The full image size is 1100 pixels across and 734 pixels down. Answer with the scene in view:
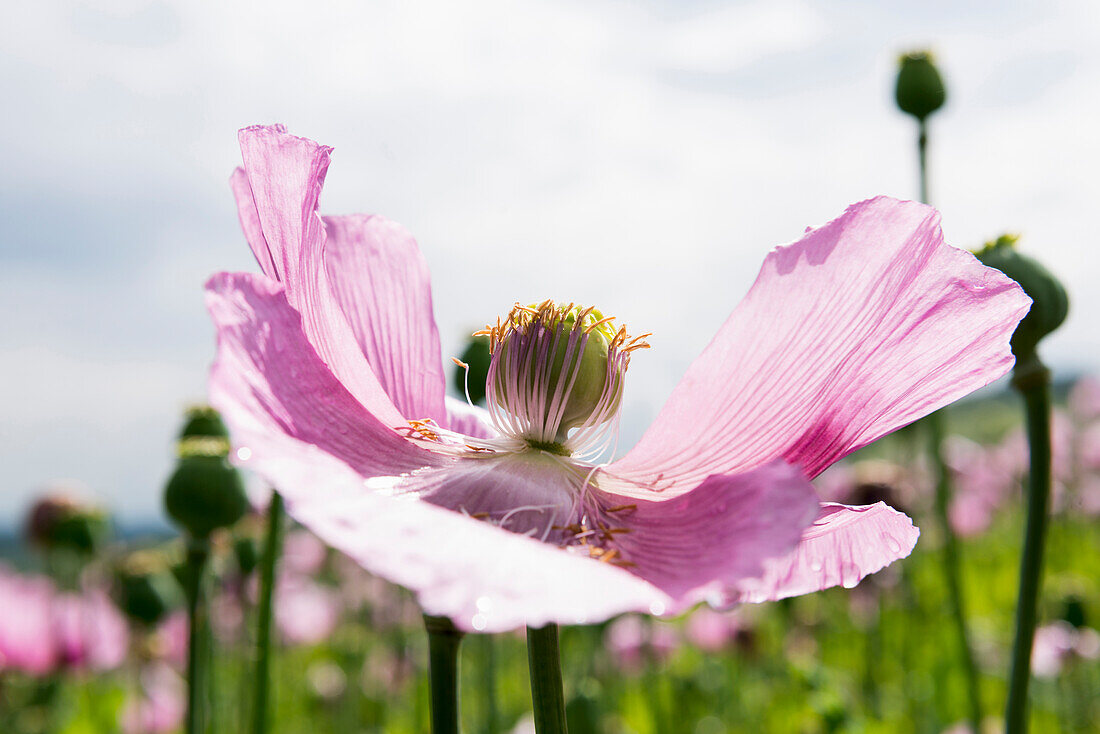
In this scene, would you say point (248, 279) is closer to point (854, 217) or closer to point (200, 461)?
point (854, 217)

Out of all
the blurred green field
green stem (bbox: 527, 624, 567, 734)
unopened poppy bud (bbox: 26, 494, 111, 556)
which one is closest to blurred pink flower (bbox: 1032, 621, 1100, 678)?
the blurred green field

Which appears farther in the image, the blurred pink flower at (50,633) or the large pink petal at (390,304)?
the blurred pink flower at (50,633)

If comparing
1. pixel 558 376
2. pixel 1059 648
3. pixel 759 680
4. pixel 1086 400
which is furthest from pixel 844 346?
pixel 1086 400

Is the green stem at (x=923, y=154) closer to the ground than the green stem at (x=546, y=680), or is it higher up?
higher up

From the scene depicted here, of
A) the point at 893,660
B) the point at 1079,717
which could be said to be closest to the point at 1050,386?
the point at 1079,717

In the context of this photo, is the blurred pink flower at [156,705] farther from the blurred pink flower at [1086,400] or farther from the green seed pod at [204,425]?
the blurred pink flower at [1086,400]

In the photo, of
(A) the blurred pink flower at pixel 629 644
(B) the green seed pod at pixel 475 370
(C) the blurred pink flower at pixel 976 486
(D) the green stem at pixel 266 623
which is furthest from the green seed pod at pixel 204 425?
(C) the blurred pink flower at pixel 976 486

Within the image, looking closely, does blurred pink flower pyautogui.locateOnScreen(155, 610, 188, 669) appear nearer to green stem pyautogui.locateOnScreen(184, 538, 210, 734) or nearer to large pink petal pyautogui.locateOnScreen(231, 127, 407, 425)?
green stem pyautogui.locateOnScreen(184, 538, 210, 734)

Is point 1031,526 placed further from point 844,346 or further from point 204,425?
point 204,425
